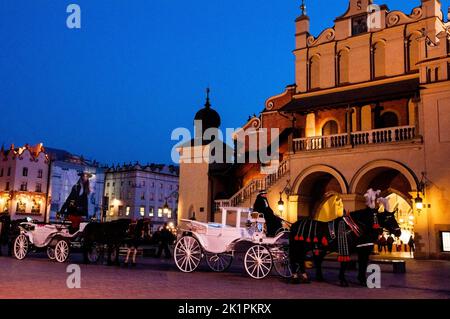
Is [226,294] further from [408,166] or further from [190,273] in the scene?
[408,166]

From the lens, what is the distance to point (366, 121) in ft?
92.7

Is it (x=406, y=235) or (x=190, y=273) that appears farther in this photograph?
(x=406, y=235)

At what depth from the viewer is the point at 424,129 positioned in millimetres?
23906

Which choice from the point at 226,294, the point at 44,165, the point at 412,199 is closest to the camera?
the point at 226,294

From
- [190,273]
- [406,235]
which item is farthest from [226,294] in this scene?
[406,235]

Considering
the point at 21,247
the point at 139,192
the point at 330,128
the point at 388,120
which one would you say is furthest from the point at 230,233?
the point at 139,192

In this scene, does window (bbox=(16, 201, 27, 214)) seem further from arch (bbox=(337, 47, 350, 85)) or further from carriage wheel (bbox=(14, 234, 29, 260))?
arch (bbox=(337, 47, 350, 85))

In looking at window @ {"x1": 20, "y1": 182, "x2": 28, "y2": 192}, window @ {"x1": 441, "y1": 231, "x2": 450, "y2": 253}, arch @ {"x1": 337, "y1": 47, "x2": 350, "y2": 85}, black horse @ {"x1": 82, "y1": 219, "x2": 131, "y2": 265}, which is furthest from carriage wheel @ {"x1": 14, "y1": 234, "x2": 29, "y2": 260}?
window @ {"x1": 20, "y1": 182, "x2": 28, "y2": 192}

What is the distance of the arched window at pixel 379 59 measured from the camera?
93.0ft

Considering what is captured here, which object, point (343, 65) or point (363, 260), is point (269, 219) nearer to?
point (363, 260)

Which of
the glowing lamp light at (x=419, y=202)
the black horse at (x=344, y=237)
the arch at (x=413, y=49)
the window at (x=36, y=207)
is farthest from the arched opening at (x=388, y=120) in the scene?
the window at (x=36, y=207)
